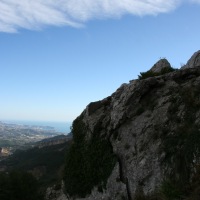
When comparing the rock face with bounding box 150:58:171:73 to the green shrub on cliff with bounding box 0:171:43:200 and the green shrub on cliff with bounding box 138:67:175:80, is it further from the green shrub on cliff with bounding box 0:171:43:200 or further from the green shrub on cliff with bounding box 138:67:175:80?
the green shrub on cliff with bounding box 0:171:43:200

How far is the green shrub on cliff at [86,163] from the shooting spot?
19472mm

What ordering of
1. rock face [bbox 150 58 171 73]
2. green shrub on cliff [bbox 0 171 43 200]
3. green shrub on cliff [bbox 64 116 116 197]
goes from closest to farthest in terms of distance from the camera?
1. green shrub on cliff [bbox 64 116 116 197]
2. rock face [bbox 150 58 171 73]
3. green shrub on cliff [bbox 0 171 43 200]

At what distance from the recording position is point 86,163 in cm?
2125

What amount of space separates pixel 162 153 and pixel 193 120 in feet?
7.44

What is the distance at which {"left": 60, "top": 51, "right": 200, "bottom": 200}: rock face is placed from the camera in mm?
14852

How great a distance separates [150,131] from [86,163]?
5180 millimetres

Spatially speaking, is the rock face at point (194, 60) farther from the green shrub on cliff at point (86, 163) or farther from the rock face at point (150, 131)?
the green shrub on cliff at point (86, 163)

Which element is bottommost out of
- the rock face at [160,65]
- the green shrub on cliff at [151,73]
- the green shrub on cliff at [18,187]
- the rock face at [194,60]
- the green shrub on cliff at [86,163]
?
the green shrub on cliff at [18,187]

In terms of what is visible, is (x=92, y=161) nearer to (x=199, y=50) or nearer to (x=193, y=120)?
(x=193, y=120)

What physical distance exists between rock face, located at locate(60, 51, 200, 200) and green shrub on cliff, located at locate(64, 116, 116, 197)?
18.3 inches

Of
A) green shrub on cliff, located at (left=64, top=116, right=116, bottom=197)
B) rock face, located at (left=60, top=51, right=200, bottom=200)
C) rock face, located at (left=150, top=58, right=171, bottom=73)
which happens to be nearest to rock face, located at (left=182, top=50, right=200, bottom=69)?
rock face, located at (left=150, top=58, right=171, bottom=73)

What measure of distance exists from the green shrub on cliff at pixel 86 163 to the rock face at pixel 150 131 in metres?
0.46

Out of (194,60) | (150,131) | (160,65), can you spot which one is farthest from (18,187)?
(150,131)

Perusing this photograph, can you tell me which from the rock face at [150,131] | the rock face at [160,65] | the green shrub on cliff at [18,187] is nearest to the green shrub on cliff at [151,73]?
the rock face at [160,65]
